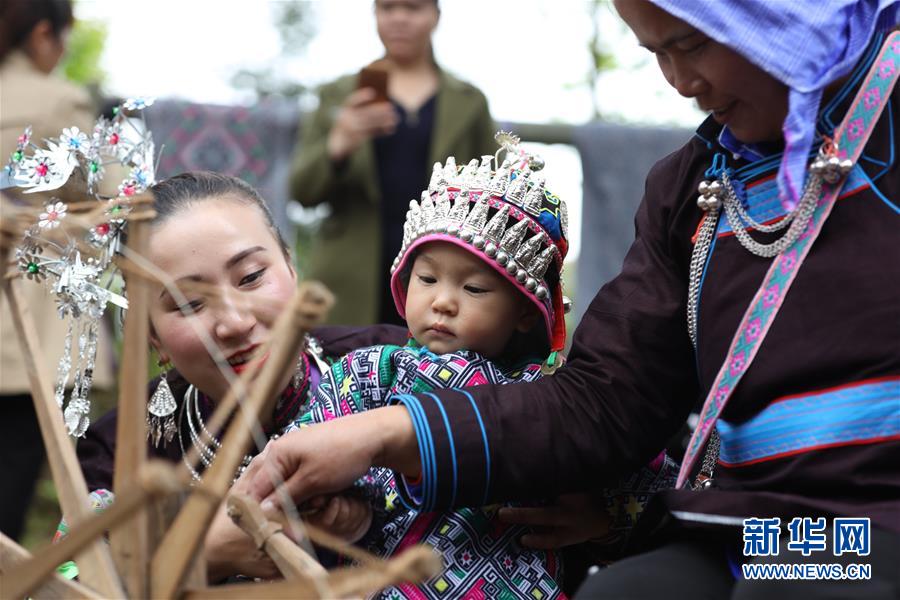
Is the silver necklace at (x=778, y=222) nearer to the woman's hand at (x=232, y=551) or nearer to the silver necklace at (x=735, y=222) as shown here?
the silver necklace at (x=735, y=222)

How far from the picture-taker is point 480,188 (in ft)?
6.54

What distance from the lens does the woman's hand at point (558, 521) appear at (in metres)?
1.80

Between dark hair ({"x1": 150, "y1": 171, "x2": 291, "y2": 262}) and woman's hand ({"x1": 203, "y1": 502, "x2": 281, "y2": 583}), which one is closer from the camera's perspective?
woman's hand ({"x1": 203, "y1": 502, "x2": 281, "y2": 583})

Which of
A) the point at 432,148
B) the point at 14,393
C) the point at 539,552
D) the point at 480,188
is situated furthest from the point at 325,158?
the point at 539,552

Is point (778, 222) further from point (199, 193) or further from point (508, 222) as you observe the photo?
point (199, 193)

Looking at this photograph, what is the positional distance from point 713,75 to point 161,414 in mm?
1161

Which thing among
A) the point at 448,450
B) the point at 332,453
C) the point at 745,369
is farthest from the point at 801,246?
the point at 332,453

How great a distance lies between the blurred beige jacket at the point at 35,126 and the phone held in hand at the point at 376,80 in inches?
32.8

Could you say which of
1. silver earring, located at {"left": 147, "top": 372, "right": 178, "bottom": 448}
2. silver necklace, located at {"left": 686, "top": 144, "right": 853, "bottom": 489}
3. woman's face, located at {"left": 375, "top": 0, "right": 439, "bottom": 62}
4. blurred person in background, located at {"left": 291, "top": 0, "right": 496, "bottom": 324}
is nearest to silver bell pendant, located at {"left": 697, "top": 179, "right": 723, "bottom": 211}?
silver necklace, located at {"left": 686, "top": 144, "right": 853, "bottom": 489}

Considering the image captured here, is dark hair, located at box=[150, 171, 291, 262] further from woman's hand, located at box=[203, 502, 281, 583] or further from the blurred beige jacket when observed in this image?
the blurred beige jacket

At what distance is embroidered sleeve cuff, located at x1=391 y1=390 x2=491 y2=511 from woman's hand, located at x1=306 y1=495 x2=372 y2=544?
11 cm

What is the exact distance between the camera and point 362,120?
3646 mm

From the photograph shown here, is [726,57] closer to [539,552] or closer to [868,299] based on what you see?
[868,299]

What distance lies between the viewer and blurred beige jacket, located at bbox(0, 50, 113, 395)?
9.61 ft
